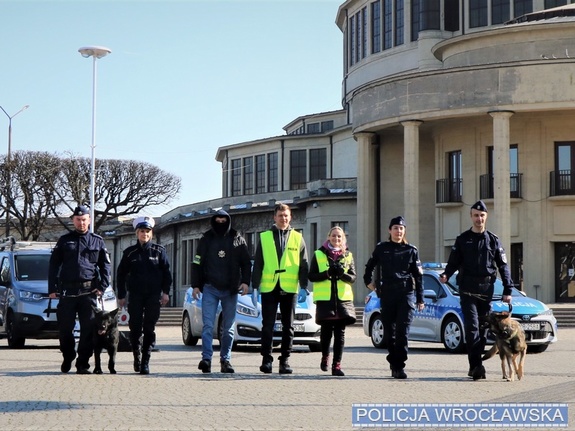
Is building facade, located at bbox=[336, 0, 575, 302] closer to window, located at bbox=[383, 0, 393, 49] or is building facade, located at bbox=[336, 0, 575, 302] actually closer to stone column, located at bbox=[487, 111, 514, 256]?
stone column, located at bbox=[487, 111, 514, 256]

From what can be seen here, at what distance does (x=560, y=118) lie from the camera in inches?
1833

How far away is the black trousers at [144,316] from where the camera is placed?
48.3 ft

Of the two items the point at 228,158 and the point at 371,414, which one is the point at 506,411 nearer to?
the point at 371,414

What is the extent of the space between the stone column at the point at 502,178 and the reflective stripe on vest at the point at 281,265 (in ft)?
100

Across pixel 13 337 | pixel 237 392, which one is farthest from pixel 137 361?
pixel 13 337

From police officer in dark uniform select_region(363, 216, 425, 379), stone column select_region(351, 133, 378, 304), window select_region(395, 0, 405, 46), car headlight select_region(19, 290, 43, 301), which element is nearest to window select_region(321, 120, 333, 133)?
window select_region(395, 0, 405, 46)

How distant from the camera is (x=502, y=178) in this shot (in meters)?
44.9

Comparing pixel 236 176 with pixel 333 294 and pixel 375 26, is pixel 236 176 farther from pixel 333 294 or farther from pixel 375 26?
pixel 333 294

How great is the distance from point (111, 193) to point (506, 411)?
71007 millimetres

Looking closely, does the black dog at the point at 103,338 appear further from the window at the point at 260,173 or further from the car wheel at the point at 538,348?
the window at the point at 260,173

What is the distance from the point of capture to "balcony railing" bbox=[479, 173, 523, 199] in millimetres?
46969

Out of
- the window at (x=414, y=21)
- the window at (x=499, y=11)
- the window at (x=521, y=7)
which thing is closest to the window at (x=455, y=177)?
the window at (x=499, y=11)

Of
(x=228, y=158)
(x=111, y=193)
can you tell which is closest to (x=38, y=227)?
(x=111, y=193)

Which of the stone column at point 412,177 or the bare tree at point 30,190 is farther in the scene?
the bare tree at point 30,190
